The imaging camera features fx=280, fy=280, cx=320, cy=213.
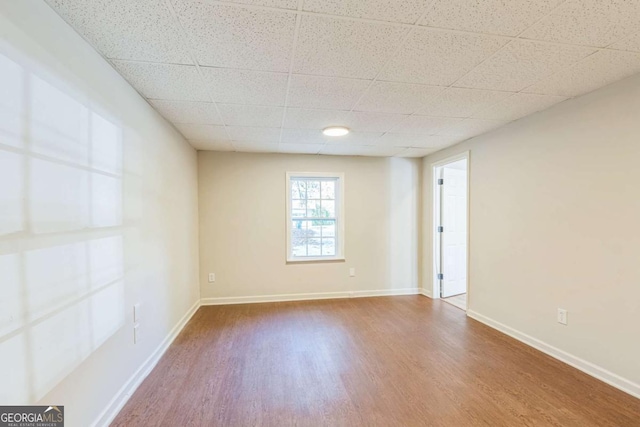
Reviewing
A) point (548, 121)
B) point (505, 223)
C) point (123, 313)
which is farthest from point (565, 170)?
point (123, 313)

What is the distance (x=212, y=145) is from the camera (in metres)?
3.86

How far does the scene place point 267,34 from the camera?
5.05 feet

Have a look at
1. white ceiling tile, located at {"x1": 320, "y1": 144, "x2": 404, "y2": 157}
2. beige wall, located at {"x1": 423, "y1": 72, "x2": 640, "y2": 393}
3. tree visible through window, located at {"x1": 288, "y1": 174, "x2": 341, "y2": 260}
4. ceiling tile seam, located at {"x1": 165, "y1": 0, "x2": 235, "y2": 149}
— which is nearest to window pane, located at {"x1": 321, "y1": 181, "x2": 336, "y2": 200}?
tree visible through window, located at {"x1": 288, "y1": 174, "x2": 341, "y2": 260}

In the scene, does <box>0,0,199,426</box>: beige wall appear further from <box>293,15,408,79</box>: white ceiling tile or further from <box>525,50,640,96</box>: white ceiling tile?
<box>525,50,640,96</box>: white ceiling tile

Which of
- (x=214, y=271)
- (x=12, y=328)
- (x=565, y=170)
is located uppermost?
(x=565, y=170)

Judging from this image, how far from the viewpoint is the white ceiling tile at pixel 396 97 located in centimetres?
217

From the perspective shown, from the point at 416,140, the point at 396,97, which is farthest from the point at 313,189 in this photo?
the point at 396,97

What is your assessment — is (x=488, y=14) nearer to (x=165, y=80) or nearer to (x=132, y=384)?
(x=165, y=80)

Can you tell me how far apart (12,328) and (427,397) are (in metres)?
2.34

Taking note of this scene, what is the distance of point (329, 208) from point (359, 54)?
9.89 ft

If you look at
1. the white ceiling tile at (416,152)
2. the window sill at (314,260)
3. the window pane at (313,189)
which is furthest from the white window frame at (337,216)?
the white ceiling tile at (416,152)

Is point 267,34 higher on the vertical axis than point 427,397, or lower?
higher

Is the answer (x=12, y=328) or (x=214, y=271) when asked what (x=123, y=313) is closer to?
(x=12, y=328)

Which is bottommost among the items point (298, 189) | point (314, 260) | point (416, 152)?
point (314, 260)
